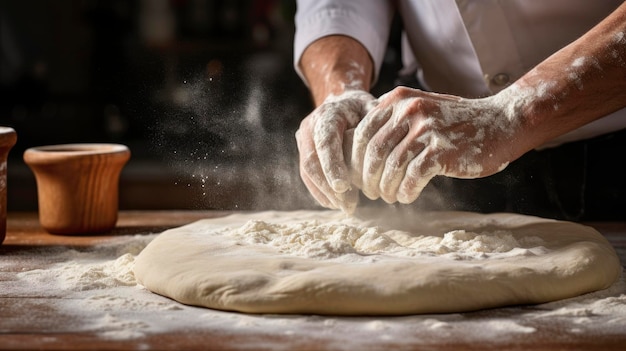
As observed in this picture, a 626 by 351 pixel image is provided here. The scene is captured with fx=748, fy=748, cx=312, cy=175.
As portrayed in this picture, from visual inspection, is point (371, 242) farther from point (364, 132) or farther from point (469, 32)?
point (469, 32)

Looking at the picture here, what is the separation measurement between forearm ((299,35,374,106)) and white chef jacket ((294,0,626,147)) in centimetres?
3

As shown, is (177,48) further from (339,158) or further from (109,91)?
(339,158)

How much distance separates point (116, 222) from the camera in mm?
1719

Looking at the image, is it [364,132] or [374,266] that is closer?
[374,266]

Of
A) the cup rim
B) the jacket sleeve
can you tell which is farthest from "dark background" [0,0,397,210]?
the cup rim

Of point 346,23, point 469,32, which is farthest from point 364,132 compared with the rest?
point 346,23

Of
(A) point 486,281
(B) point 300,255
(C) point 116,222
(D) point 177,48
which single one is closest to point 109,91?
(D) point 177,48

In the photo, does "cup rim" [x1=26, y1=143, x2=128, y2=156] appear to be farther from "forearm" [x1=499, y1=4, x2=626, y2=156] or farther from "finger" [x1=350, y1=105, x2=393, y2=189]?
"forearm" [x1=499, y1=4, x2=626, y2=156]

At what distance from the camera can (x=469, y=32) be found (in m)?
1.71

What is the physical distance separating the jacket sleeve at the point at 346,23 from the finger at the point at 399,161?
66 centimetres

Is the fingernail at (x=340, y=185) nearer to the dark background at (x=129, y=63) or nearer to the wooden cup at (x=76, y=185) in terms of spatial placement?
the wooden cup at (x=76, y=185)

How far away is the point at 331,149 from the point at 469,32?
1.92 ft

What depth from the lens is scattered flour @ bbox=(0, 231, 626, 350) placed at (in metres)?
0.92

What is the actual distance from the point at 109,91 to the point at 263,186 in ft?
6.31
